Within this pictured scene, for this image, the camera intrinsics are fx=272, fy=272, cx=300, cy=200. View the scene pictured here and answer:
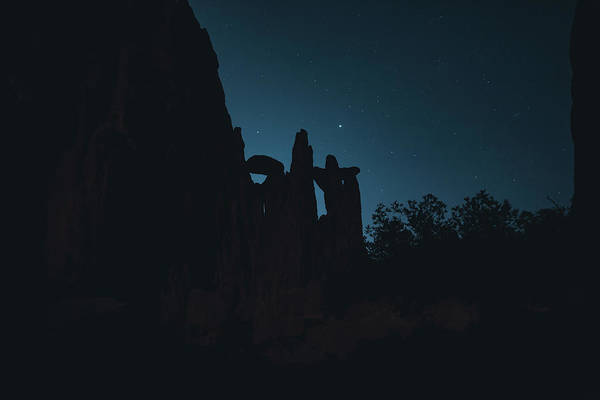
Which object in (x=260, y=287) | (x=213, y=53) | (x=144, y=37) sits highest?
(x=213, y=53)

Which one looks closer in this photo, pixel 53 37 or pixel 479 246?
pixel 479 246

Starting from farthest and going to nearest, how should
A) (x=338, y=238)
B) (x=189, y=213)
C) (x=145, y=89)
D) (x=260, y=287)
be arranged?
(x=189, y=213), (x=145, y=89), (x=338, y=238), (x=260, y=287)

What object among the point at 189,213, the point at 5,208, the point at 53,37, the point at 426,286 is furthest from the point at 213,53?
the point at 426,286

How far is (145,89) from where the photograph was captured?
1606cm

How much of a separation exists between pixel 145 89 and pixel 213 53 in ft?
35.0

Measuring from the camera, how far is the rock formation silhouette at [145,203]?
1199 centimetres

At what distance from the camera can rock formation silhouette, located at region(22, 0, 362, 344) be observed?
1199 centimetres

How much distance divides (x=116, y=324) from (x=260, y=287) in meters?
6.65

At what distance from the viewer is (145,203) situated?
16.8 m

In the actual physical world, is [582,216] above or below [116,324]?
above

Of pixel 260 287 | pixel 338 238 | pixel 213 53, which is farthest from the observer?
pixel 213 53

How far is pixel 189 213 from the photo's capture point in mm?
19125

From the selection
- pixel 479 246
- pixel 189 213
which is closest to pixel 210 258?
pixel 189 213

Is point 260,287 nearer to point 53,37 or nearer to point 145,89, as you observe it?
point 145,89
